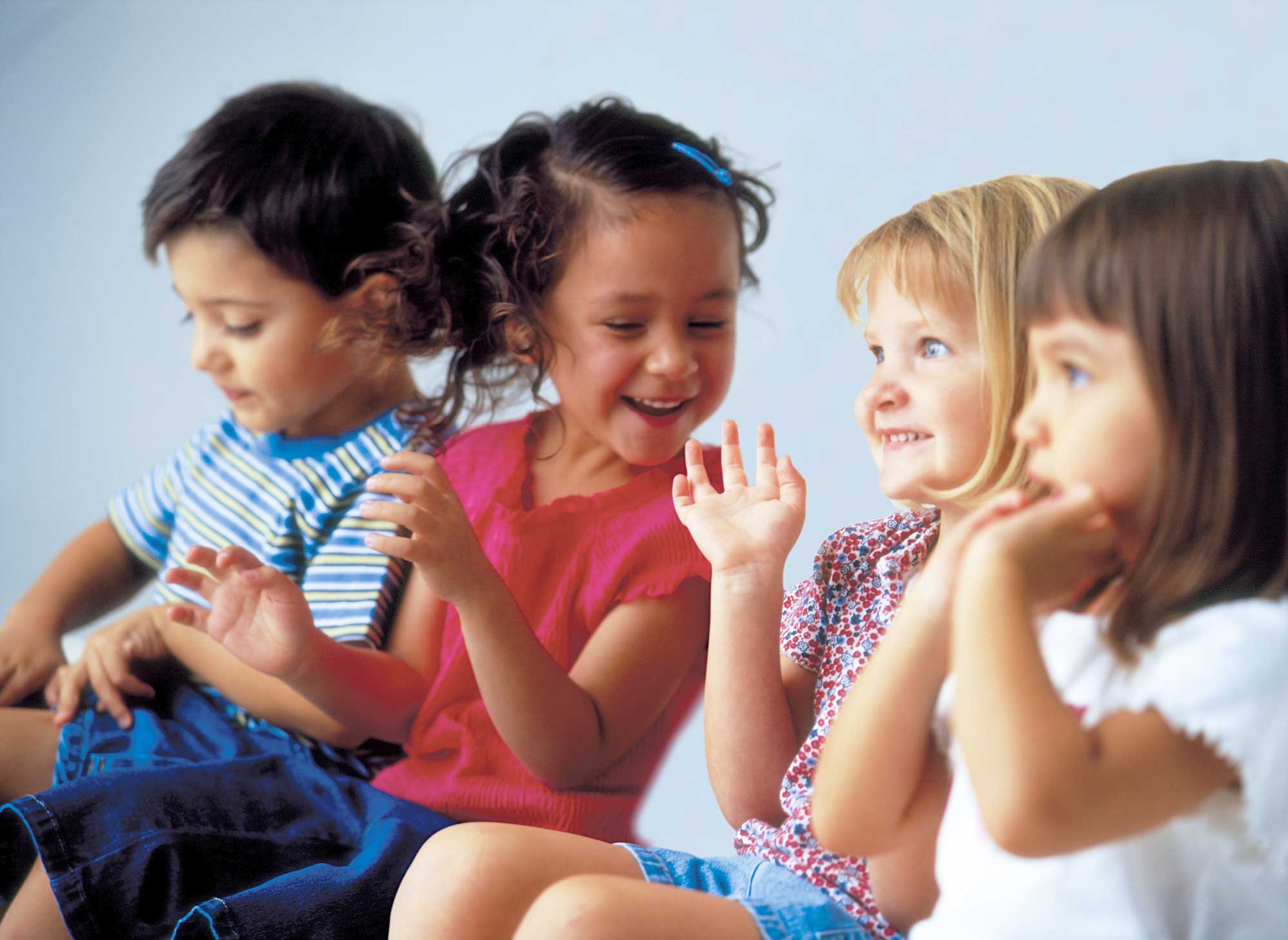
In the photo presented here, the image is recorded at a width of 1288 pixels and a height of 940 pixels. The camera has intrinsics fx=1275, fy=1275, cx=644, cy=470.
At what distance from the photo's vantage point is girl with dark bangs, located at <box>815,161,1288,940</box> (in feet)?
1.66

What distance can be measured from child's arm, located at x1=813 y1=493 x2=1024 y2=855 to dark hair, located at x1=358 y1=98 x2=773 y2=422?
542 millimetres

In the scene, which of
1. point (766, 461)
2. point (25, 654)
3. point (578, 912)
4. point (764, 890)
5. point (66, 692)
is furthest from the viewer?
point (25, 654)

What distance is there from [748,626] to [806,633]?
97 millimetres

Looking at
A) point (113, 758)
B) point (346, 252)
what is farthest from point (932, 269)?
point (113, 758)

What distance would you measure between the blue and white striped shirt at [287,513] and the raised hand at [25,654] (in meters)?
0.11

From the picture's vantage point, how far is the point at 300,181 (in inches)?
48.5

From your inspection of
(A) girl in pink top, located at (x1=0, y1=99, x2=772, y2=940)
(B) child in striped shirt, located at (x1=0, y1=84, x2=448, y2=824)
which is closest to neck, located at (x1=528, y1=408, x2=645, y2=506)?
(A) girl in pink top, located at (x1=0, y1=99, x2=772, y2=940)

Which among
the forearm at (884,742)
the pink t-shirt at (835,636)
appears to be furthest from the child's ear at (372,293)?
the forearm at (884,742)

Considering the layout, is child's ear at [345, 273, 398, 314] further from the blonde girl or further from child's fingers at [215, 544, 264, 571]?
the blonde girl

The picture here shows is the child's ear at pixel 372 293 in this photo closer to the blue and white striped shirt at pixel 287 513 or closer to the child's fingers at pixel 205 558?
the blue and white striped shirt at pixel 287 513

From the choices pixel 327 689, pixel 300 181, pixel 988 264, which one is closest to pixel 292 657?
pixel 327 689

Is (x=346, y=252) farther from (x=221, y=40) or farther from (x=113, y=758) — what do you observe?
(x=221, y=40)

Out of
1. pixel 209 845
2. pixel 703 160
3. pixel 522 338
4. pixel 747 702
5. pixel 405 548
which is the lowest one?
pixel 209 845

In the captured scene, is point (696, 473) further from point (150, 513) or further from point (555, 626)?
point (150, 513)
